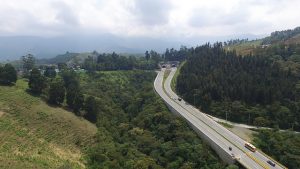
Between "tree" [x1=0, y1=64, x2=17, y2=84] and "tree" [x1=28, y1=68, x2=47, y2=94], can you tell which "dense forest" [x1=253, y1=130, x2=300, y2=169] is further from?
"tree" [x1=0, y1=64, x2=17, y2=84]

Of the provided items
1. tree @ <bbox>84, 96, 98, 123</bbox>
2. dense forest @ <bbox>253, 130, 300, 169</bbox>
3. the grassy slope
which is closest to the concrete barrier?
dense forest @ <bbox>253, 130, 300, 169</bbox>

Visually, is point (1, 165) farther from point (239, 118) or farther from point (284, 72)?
point (284, 72)

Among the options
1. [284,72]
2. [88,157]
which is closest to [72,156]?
[88,157]

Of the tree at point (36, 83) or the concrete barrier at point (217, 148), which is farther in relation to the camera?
the tree at point (36, 83)

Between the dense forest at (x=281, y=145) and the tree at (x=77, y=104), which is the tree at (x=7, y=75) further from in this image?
the dense forest at (x=281, y=145)

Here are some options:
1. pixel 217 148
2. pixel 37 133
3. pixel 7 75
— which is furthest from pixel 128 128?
pixel 7 75

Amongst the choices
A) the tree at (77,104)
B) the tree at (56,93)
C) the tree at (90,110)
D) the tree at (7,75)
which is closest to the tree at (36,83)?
the tree at (56,93)
